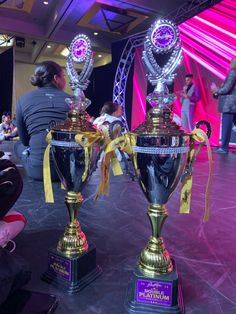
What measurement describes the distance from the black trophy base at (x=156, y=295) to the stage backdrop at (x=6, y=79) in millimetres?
7446

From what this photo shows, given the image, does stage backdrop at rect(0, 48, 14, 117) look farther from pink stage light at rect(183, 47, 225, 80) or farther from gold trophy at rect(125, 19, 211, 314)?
gold trophy at rect(125, 19, 211, 314)

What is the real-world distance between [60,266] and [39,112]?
3.59 feet

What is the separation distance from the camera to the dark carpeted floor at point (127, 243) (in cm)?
63

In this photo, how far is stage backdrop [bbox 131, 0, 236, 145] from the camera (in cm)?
396

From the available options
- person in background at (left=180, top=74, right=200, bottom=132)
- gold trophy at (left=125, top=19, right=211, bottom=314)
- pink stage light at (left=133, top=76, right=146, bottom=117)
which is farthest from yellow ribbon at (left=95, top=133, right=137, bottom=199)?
pink stage light at (left=133, top=76, right=146, bottom=117)

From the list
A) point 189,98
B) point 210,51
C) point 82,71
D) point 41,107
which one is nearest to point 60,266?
point 82,71

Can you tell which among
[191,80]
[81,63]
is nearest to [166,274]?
[81,63]

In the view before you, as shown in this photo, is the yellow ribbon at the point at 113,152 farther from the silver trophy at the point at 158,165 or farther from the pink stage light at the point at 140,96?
the pink stage light at the point at 140,96

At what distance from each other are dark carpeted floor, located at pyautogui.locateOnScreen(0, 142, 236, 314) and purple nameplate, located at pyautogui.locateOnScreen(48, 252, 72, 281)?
1.5 inches

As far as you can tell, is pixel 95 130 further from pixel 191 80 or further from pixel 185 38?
pixel 185 38

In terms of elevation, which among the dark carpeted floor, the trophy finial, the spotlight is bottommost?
the dark carpeted floor

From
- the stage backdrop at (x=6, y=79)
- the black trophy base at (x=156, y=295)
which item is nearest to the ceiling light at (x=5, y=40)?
the stage backdrop at (x=6, y=79)

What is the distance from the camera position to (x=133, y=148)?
59 cm

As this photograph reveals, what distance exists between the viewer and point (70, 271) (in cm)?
64
